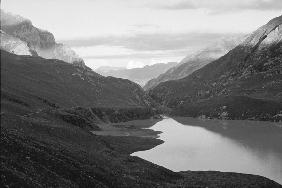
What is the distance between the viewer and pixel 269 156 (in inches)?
5044

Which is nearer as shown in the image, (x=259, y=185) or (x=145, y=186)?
(x=145, y=186)

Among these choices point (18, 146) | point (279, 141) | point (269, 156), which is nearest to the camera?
point (18, 146)

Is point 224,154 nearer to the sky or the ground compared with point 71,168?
nearer to the ground

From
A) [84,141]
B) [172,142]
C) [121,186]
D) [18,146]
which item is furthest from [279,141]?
[18,146]

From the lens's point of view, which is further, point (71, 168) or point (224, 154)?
point (224, 154)

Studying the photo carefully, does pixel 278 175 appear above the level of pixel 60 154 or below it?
below

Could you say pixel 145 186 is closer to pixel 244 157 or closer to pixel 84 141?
pixel 84 141

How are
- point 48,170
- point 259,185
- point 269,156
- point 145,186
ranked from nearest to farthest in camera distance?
1. point 48,170
2. point 145,186
3. point 259,185
4. point 269,156

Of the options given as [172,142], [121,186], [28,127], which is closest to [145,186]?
[121,186]

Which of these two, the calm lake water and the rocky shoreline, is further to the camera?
the calm lake water

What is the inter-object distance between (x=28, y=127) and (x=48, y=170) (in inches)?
1748

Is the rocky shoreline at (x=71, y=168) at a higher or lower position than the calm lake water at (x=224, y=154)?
higher

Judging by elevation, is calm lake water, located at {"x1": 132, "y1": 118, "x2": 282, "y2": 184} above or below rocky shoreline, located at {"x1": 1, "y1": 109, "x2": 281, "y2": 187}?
below

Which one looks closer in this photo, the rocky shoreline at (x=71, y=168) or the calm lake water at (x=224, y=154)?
the rocky shoreline at (x=71, y=168)
